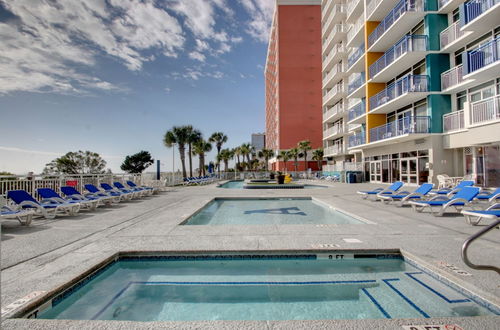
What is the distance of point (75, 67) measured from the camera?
18984 mm

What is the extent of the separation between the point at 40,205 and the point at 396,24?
23.1 meters

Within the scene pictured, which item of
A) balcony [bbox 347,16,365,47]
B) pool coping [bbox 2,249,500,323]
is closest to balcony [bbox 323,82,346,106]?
balcony [bbox 347,16,365,47]

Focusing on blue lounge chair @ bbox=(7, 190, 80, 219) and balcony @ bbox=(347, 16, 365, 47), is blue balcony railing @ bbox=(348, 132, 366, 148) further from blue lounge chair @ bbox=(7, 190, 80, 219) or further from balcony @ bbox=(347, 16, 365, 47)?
blue lounge chair @ bbox=(7, 190, 80, 219)

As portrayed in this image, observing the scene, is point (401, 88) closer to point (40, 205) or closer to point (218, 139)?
point (40, 205)

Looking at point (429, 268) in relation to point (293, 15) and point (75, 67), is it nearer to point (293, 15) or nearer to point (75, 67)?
point (75, 67)

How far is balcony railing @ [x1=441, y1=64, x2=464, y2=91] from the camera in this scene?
16.1 meters

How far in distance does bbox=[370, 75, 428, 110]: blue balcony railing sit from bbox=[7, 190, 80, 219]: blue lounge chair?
1968cm

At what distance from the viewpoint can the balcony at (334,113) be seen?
3453 cm

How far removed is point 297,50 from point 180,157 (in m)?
28.5

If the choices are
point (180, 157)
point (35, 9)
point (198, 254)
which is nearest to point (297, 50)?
point (180, 157)

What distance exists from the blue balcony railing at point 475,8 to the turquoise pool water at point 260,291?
15446mm

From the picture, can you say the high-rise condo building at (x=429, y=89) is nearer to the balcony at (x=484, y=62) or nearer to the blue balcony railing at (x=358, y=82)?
the balcony at (x=484, y=62)

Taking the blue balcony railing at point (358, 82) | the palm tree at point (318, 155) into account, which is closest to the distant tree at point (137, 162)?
the palm tree at point (318, 155)

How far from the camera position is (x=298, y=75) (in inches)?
1941
